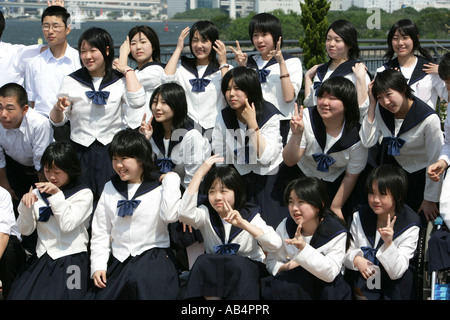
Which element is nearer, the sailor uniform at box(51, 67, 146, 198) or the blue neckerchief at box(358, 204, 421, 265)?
the blue neckerchief at box(358, 204, 421, 265)

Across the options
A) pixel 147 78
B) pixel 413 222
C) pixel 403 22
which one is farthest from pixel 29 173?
pixel 403 22

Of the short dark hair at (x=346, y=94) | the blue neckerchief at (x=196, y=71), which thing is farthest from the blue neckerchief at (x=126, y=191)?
the short dark hair at (x=346, y=94)

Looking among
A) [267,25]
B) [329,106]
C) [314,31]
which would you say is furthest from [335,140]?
[314,31]

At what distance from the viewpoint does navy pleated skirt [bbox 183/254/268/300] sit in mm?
3199

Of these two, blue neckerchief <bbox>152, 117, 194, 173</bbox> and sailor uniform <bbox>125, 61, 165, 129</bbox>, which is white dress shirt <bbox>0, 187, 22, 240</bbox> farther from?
sailor uniform <bbox>125, 61, 165, 129</bbox>

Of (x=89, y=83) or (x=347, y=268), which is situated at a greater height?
(x=89, y=83)

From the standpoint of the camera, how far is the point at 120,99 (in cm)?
416

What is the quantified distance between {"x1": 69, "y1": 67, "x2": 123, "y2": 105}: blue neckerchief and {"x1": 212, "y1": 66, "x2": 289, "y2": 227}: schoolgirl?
844 millimetres

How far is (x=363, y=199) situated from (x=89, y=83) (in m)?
2.06

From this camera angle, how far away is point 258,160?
379 centimetres

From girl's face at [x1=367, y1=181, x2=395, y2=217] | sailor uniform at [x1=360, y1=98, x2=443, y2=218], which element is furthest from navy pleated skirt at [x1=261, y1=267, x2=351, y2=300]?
sailor uniform at [x1=360, y1=98, x2=443, y2=218]

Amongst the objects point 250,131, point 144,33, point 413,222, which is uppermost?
point 144,33

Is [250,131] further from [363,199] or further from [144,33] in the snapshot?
[144,33]
